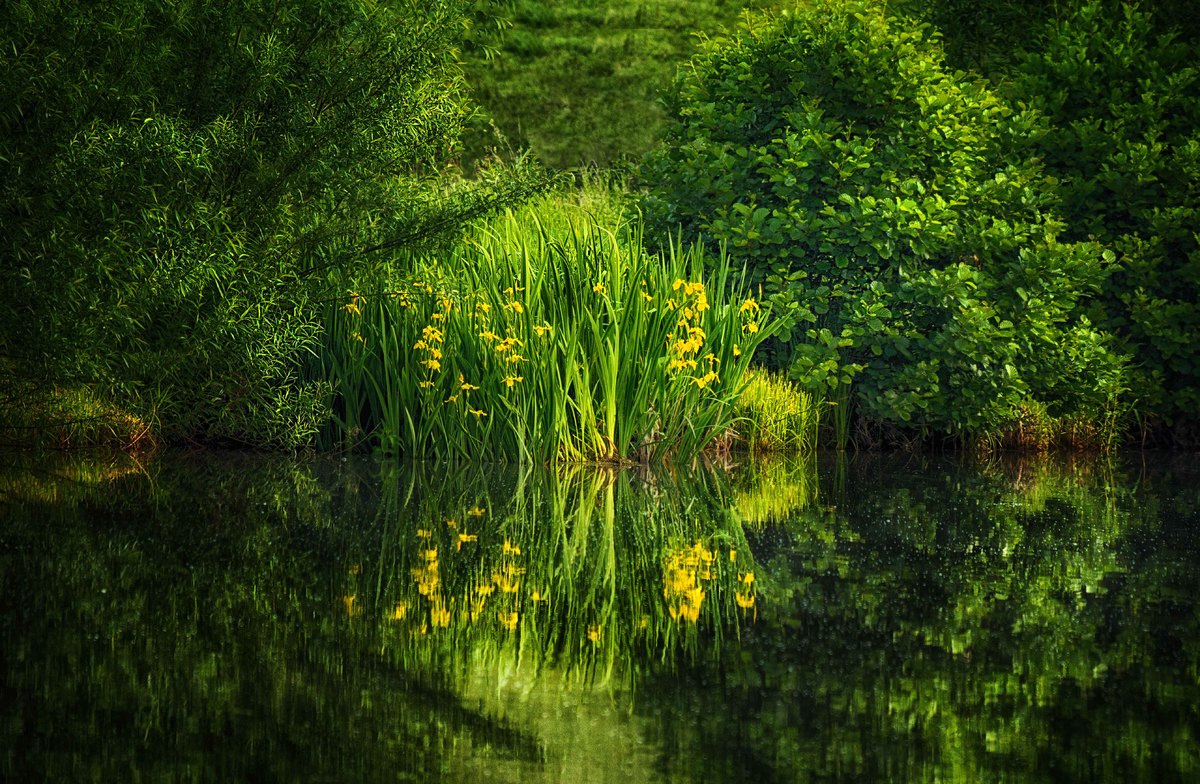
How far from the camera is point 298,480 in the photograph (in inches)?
273

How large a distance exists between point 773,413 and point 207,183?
374cm

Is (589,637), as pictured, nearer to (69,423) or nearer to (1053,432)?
(69,423)

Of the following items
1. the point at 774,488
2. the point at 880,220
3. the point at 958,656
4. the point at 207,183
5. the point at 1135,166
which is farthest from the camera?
the point at 1135,166

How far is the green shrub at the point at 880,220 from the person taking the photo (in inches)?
337

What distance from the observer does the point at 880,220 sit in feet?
27.9

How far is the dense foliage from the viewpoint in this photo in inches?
250

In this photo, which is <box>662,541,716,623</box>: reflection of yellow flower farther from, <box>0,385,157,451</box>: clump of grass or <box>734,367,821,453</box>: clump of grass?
<box>0,385,157,451</box>: clump of grass

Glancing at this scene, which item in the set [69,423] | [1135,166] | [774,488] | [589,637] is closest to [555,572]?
[589,637]

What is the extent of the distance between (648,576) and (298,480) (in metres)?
3.01

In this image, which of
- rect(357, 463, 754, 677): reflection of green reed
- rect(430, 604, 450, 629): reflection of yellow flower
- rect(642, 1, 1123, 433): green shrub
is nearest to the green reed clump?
rect(642, 1, 1123, 433): green shrub

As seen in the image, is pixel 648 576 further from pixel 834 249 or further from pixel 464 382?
pixel 834 249

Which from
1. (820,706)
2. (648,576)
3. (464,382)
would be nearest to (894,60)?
(464,382)

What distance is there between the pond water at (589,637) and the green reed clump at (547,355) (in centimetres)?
141

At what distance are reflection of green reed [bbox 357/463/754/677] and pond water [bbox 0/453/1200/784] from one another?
0.06 feet
